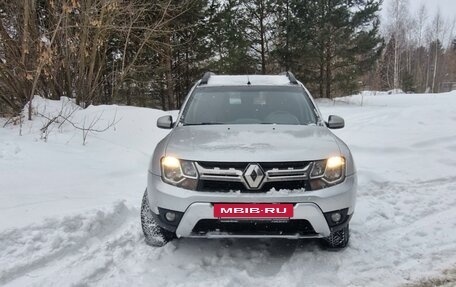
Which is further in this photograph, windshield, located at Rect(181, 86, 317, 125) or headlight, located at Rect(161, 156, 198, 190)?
windshield, located at Rect(181, 86, 317, 125)

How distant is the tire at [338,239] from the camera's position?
376 cm

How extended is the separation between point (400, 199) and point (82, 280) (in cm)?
396

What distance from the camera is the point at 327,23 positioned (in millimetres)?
22172

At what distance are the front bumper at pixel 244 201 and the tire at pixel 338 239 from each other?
30cm

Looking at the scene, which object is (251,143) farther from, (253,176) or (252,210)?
(252,210)

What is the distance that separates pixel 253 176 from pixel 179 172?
0.60 meters

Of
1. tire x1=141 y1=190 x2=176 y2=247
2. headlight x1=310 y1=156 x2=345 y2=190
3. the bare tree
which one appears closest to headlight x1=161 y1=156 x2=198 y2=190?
tire x1=141 y1=190 x2=176 y2=247

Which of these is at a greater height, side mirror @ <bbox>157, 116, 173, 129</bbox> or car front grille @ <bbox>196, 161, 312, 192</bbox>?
side mirror @ <bbox>157, 116, 173, 129</bbox>

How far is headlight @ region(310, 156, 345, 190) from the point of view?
342cm

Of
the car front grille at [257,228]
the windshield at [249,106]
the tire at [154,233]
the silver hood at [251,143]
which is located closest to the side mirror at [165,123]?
the windshield at [249,106]

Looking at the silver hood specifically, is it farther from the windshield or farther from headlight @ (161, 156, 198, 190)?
the windshield

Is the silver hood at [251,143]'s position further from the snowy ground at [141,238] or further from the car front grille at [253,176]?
the snowy ground at [141,238]

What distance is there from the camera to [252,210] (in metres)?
3.31

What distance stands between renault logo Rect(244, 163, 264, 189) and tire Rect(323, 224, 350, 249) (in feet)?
3.01
